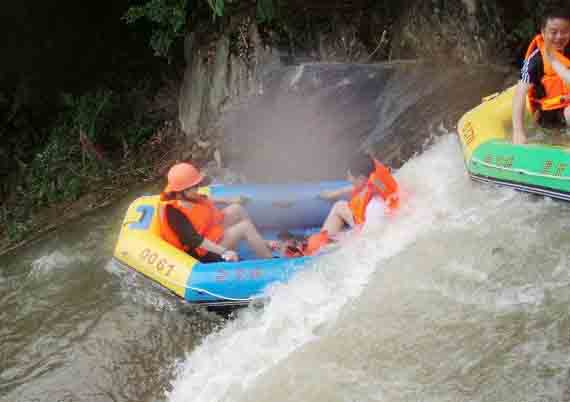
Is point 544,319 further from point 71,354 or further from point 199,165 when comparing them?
point 199,165

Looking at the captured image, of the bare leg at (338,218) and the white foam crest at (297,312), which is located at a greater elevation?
the bare leg at (338,218)

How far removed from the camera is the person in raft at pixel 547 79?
4.46 meters

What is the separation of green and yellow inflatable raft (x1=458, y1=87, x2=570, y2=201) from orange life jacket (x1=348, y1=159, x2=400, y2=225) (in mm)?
655

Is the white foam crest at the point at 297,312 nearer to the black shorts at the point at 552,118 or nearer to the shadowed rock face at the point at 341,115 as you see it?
the black shorts at the point at 552,118

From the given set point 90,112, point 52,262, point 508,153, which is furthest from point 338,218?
point 90,112

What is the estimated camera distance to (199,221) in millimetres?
5074

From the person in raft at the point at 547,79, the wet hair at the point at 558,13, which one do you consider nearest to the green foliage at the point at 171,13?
the person in raft at the point at 547,79

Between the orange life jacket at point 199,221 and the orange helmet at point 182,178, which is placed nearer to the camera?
the orange helmet at point 182,178

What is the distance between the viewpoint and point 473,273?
391 cm

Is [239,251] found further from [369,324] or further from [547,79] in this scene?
[547,79]

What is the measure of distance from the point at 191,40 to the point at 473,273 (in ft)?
17.5

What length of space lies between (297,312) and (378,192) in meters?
1.06

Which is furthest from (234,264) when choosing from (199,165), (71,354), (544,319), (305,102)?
(199,165)

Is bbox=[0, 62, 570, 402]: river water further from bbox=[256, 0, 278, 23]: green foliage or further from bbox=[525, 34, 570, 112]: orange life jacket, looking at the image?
bbox=[256, 0, 278, 23]: green foliage
